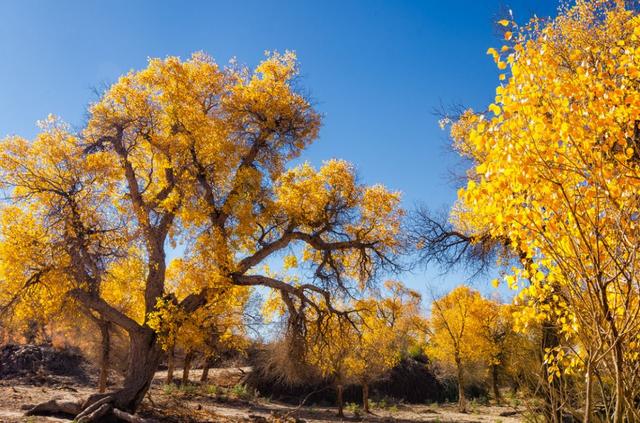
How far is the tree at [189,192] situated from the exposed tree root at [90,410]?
49 millimetres

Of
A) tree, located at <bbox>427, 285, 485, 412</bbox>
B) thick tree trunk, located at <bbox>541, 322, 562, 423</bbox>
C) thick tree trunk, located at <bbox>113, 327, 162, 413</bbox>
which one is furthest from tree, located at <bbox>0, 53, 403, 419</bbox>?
tree, located at <bbox>427, 285, 485, 412</bbox>

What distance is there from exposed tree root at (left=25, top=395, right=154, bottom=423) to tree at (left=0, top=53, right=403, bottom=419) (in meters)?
0.05

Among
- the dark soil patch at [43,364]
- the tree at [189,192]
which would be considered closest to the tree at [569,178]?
the tree at [189,192]

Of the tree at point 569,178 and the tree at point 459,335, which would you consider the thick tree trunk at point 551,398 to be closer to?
the tree at point 569,178

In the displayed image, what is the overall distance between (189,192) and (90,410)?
537 cm

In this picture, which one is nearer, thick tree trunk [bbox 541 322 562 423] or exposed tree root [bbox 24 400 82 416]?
thick tree trunk [bbox 541 322 562 423]

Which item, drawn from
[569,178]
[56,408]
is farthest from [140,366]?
[569,178]

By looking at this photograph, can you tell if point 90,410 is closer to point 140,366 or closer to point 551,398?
point 140,366

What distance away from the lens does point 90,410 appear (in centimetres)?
942

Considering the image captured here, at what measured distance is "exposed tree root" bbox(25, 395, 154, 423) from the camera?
30.8ft

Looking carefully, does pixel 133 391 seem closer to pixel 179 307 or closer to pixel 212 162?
pixel 179 307

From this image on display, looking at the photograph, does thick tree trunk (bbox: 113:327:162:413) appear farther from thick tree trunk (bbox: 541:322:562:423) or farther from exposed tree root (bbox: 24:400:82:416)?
thick tree trunk (bbox: 541:322:562:423)

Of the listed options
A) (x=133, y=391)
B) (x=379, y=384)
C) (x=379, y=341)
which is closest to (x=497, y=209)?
(x=133, y=391)

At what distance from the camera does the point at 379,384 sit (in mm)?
30656
